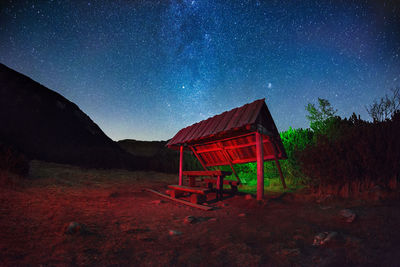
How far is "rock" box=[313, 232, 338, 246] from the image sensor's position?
243cm

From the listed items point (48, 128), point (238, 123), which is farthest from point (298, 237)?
point (48, 128)

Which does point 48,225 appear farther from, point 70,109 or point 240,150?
point 70,109

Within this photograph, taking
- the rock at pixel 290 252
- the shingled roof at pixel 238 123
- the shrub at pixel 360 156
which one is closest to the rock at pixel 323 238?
the rock at pixel 290 252

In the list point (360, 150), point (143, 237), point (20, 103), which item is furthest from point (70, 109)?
point (360, 150)

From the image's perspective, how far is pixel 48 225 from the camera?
3.38m

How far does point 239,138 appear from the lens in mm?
7559

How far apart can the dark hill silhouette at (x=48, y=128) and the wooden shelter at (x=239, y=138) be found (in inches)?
486

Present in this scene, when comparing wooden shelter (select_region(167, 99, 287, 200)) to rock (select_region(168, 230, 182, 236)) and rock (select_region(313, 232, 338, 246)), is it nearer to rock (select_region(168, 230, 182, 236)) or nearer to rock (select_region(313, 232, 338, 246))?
rock (select_region(313, 232, 338, 246))

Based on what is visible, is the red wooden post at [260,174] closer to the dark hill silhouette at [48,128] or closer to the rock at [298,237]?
the rock at [298,237]

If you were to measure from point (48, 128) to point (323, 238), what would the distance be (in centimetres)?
2822

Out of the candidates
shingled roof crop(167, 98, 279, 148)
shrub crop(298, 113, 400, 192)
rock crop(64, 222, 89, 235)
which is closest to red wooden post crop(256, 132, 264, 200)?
shingled roof crop(167, 98, 279, 148)

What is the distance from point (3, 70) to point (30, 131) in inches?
518

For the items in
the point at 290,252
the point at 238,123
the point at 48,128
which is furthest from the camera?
the point at 48,128

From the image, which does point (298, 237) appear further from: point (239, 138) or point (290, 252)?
point (239, 138)
